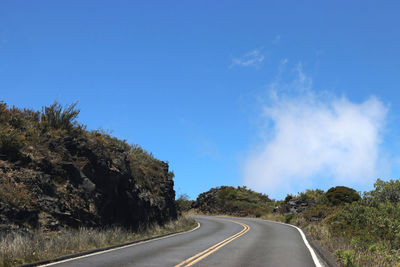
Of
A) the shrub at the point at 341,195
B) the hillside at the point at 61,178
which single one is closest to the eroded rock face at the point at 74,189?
the hillside at the point at 61,178

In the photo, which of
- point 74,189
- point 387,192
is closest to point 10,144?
point 74,189

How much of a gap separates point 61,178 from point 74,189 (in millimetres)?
778

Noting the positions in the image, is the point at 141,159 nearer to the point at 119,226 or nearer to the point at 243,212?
the point at 119,226

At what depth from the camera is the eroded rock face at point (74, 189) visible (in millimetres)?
12719

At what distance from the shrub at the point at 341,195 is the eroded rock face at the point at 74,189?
2085 cm

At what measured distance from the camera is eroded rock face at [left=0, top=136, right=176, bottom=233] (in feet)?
41.7

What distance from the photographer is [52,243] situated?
1177 cm

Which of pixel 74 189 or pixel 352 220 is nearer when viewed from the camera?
pixel 74 189

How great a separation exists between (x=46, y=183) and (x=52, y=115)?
4875 mm

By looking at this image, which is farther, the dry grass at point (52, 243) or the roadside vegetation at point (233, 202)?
the roadside vegetation at point (233, 202)

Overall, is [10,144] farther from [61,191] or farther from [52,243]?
[52,243]

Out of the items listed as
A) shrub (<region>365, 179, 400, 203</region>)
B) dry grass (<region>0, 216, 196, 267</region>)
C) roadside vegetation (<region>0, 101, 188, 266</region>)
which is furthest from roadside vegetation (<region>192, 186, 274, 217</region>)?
dry grass (<region>0, 216, 196, 267</region>)

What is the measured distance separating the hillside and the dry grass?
0.55 meters

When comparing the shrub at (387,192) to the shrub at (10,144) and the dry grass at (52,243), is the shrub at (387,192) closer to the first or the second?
the dry grass at (52,243)
